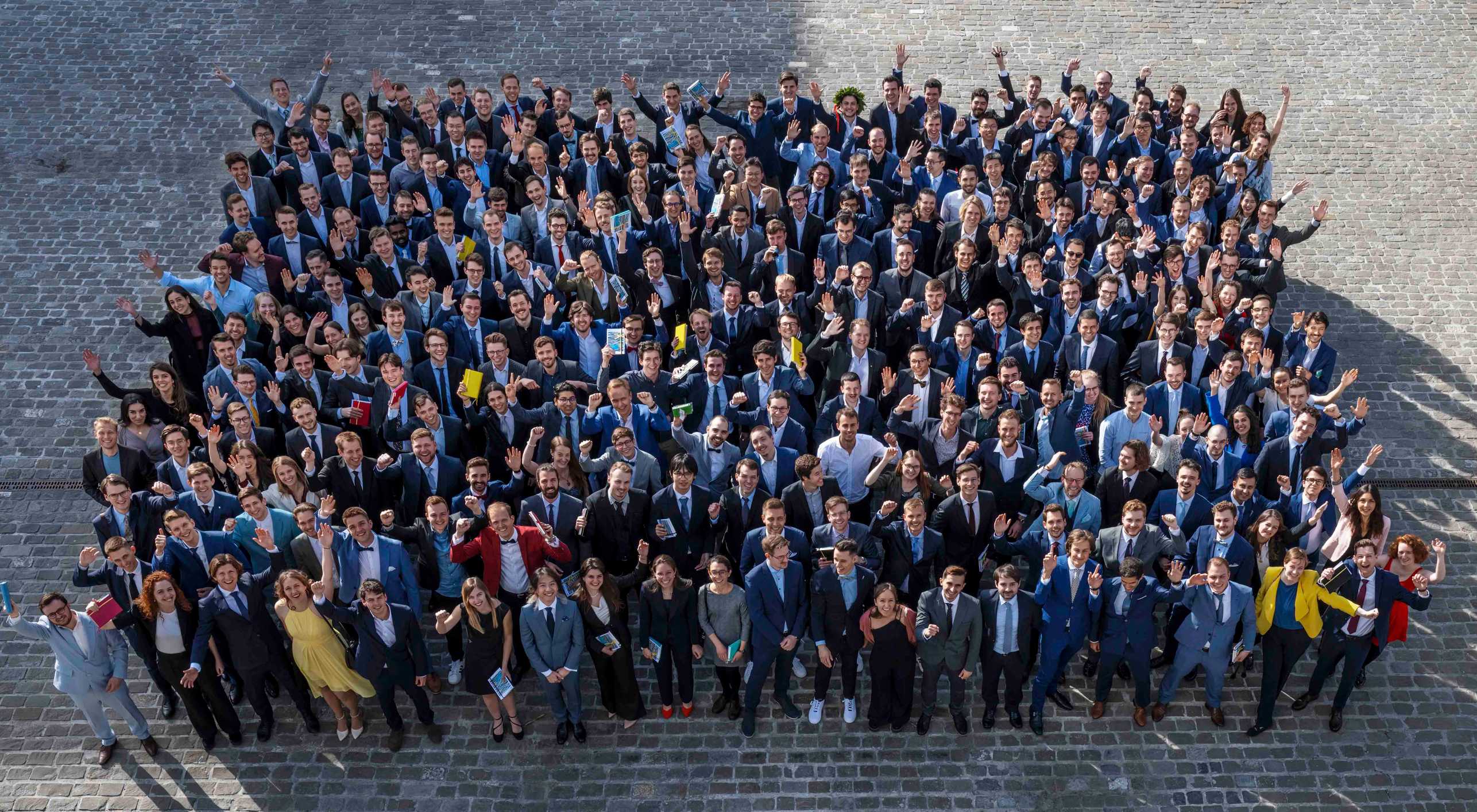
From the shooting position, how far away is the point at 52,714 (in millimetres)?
9703

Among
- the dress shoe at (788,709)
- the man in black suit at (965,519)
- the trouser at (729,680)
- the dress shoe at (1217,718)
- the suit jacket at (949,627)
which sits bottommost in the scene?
the dress shoe at (1217,718)

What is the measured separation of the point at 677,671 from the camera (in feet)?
31.0

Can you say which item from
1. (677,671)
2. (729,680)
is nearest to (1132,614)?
(729,680)

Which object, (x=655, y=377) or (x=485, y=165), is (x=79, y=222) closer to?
(x=485, y=165)

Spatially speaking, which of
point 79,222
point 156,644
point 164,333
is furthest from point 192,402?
point 79,222

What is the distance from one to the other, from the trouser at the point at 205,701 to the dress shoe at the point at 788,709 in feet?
13.6

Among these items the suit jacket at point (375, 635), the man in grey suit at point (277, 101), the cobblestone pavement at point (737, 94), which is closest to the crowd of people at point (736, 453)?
the suit jacket at point (375, 635)

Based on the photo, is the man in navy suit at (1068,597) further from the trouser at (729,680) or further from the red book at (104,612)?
the red book at (104,612)

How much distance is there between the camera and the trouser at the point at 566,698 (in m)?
9.20

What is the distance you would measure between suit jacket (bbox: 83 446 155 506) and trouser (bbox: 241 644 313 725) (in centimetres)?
199

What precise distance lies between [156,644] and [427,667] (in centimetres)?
194

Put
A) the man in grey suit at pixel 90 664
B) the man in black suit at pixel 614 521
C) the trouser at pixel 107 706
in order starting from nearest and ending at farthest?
the man in grey suit at pixel 90 664 → the trouser at pixel 107 706 → the man in black suit at pixel 614 521

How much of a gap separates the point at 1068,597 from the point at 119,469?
24.8 ft

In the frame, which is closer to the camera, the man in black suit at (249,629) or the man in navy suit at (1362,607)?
the man in black suit at (249,629)
